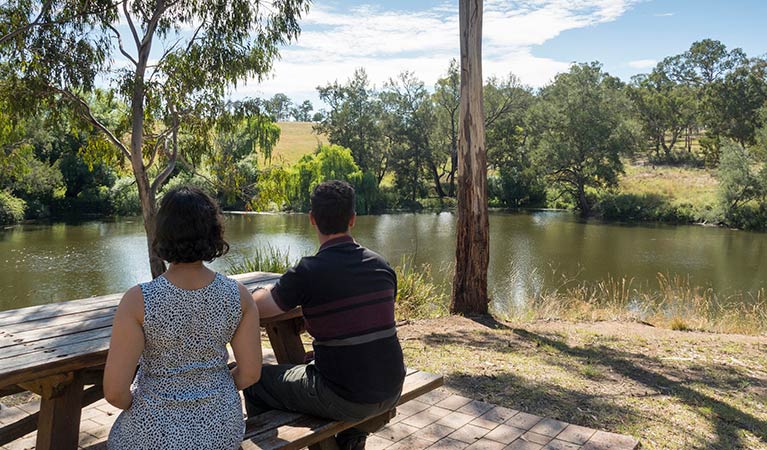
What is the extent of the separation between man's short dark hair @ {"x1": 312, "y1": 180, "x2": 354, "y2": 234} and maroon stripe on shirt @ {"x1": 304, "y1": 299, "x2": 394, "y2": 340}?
0.29 meters

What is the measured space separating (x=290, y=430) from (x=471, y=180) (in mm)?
4552

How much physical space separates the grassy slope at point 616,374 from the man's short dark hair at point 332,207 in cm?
185

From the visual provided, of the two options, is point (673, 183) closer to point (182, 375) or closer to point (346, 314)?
point (346, 314)

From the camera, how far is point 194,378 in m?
1.75

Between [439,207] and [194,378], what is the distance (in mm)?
32199

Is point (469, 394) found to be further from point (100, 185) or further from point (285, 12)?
point (100, 185)

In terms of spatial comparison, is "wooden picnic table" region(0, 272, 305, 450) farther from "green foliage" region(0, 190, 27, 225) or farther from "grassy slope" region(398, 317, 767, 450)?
"green foliage" region(0, 190, 27, 225)

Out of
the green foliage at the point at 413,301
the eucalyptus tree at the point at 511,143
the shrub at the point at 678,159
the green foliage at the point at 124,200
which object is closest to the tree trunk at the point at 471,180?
the green foliage at the point at 413,301

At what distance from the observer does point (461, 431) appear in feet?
9.96

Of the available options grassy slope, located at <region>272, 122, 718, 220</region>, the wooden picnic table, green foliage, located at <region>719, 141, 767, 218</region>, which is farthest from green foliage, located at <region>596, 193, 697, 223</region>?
the wooden picnic table

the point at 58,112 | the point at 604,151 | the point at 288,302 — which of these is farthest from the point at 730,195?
the point at 288,302

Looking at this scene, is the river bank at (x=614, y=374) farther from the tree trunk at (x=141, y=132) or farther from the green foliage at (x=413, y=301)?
the tree trunk at (x=141, y=132)

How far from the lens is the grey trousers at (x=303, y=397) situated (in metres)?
2.12

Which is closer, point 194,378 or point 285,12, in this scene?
point 194,378
